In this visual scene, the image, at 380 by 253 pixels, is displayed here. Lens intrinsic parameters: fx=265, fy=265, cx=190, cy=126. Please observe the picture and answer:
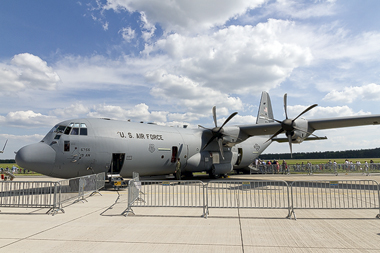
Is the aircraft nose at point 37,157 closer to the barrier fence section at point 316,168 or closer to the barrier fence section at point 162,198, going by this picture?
the barrier fence section at point 162,198

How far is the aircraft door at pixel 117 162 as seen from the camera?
1578cm

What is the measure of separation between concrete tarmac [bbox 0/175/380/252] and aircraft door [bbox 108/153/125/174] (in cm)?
654

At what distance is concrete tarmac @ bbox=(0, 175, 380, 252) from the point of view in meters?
5.42

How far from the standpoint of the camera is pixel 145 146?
16.9m

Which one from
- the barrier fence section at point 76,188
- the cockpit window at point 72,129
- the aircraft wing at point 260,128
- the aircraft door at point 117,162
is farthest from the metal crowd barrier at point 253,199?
the aircraft wing at point 260,128

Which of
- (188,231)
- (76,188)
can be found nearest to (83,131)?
(76,188)

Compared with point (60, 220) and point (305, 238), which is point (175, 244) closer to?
point (305, 238)

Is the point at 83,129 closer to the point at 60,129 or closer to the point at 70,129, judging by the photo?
the point at 70,129

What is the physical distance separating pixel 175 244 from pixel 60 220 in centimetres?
417

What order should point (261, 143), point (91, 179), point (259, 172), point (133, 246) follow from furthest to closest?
point (259, 172), point (261, 143), point (91, 179), point (133, 246)

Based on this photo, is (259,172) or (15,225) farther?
(259,172)

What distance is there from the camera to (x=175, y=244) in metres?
5.60

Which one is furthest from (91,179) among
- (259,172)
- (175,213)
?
(259,172)

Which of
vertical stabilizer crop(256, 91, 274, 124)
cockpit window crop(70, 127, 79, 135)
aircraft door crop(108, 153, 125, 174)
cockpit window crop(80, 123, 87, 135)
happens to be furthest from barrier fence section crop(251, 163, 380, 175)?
cockpit window crop(70, 127, 79, 135)
